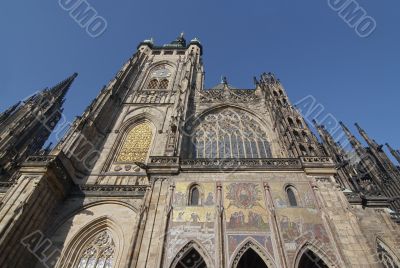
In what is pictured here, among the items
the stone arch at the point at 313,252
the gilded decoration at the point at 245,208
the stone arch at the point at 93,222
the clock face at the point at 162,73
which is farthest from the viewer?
the clock face at the point at 162,73

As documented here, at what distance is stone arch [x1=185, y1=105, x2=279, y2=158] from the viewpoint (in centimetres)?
1537

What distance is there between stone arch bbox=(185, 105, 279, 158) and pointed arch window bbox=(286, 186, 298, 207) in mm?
3944

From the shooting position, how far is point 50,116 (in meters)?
37.8

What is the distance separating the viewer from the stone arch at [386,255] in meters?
10.0

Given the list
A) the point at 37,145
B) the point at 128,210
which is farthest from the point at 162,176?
the point at 37,145

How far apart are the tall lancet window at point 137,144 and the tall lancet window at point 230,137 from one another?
107 inches

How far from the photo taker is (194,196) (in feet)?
36.2

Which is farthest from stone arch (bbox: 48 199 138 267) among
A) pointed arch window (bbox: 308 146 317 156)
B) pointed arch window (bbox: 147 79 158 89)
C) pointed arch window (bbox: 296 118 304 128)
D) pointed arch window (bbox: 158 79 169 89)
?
pointed arch window (bbox: 158 79 169 89)

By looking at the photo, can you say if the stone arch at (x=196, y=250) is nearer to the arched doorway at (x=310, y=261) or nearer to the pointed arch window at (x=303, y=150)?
the arched doorway at (x=310, y=261)

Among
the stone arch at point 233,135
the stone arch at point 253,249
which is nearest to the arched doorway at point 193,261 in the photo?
the stone arch at point 253,249

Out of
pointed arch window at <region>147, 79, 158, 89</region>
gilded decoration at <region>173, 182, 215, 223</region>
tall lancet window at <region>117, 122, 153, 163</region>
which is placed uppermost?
pointed arch window at <region>147, 79, 158, 89</region>

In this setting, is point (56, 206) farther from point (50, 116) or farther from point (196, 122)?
point (50, 116)

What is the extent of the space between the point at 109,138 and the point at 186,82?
690 centimetres

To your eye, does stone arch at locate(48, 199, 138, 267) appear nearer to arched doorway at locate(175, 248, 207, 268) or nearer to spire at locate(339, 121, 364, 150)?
arched doorway at locate(175, 248, 207, 268)
